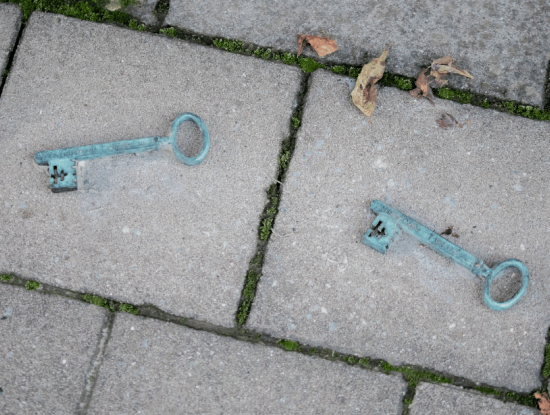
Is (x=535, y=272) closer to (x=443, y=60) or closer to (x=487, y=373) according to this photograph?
(x=487, y=373)

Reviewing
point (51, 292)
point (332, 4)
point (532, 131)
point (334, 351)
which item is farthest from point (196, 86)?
point (532, 131)

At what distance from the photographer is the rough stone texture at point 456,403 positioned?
2305mm

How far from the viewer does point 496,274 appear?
7.27ft

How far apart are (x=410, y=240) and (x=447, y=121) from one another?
70cm

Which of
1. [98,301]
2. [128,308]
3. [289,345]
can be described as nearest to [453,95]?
[289,345]

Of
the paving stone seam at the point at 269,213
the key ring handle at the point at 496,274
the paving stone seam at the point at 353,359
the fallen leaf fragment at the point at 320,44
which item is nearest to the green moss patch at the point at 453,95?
the fallen leaf fragment at the point at 320,44

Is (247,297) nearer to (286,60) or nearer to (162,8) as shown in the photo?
(286,60)

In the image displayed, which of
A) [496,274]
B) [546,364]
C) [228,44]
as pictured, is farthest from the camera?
[228,44]

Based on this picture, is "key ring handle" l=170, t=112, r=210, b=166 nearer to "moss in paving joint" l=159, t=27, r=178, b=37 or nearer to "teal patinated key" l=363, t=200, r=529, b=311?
"moss in paving joint" l=159, t=27, r=178, b=37

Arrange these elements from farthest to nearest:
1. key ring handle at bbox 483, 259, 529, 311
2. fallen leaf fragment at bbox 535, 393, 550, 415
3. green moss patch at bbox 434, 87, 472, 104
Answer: green moss patch at bbox 434, 87, 472, 104, fallen leaf fragment at bbox 535, 393, 550, 415, key ring handle at bbox 483, 259, 529, 311

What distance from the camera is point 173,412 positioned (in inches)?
89.7

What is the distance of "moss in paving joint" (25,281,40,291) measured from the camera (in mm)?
2312

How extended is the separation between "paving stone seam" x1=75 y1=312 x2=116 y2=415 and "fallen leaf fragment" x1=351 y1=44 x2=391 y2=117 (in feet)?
5.85

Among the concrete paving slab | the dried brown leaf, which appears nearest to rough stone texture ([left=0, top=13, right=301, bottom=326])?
the concrete paving slab
